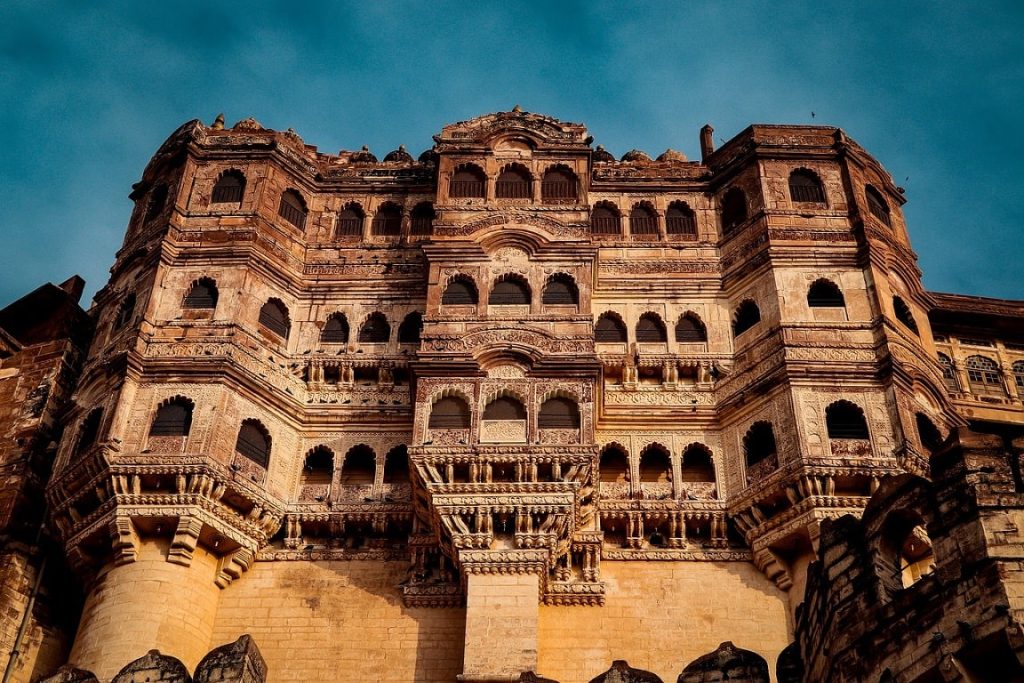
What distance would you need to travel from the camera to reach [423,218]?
96.7 feet

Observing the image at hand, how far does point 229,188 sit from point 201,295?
312 centimetres

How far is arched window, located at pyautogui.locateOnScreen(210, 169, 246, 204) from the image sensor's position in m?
28.4

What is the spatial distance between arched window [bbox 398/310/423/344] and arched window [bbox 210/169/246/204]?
434 cm

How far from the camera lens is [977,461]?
41.2 ft

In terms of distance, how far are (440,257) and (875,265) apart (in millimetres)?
8349

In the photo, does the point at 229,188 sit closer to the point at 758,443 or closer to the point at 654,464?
the point at 654,464

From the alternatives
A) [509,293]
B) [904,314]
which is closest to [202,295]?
[509,293]

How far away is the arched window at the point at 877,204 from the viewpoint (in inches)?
1125

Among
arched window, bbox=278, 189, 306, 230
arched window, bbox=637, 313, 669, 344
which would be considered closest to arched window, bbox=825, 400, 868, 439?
arched window, bbox=637, 313, 669, 344

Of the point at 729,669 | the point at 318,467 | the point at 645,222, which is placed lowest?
the point at 729,669

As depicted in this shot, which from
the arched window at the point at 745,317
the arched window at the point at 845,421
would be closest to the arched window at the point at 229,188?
the arched window at the point at 745,317

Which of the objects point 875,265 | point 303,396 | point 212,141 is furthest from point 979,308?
point 212,141

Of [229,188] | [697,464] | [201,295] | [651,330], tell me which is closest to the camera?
[697,464]

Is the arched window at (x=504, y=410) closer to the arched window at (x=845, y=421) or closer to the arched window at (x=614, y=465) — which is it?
the arched window at (x=614, y=465)
